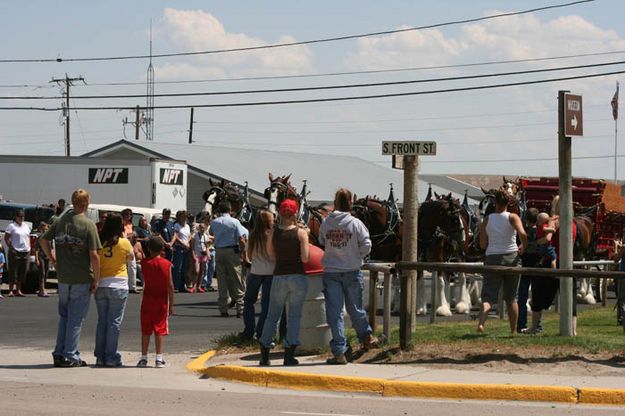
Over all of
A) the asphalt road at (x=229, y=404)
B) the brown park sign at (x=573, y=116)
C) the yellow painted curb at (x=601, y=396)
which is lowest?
the asphalt road at (x=229, y=404)

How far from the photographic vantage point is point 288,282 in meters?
14.5

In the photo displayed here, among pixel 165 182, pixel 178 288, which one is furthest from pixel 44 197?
pixel 178 288

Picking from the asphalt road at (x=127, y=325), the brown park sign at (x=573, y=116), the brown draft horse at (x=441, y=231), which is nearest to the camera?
the brown park sign at (x=573, y=116)

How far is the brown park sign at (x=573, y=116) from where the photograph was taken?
16.0 metres

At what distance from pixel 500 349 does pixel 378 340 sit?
1566 mm

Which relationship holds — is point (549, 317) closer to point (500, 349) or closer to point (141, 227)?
point (500, 349)

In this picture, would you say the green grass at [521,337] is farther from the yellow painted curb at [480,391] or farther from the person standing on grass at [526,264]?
the yellow painted curb at [480,391]

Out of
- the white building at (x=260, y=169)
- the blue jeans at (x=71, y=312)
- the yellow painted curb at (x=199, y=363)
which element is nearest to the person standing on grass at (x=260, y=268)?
the yellow painted curb at (x=199, y=363)

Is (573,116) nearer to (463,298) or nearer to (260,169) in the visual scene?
(463,298)

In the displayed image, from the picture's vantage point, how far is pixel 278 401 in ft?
40.7

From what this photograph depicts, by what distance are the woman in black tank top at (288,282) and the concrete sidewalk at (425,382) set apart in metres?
0.31

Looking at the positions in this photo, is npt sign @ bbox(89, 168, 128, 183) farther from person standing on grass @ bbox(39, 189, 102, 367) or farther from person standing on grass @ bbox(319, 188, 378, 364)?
person standing on grass @ bbox(319, 188, 378, 364)

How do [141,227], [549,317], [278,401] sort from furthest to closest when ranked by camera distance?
[141,227] < [549,317] < [278,401]

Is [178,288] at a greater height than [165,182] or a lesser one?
lesser
